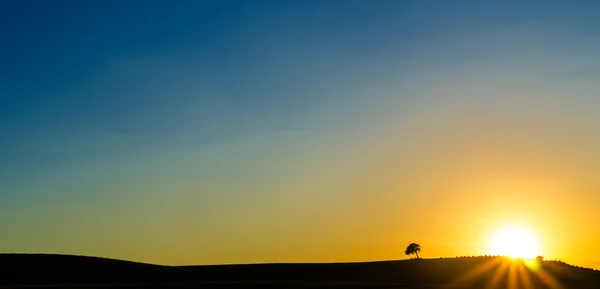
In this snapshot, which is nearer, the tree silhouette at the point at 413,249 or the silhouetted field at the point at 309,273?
the silhouetted field at the point at 309,273

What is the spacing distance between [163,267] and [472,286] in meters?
31.2

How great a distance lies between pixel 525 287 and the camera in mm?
52906

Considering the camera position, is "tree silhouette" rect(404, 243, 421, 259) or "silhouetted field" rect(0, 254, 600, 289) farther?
"tree silhouette" rect(404, 243, 421, 259)

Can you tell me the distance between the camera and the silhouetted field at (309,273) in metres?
56.7

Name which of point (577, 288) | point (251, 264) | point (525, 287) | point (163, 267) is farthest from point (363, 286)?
point (163, 267)

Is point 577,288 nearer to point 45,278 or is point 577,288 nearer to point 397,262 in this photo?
point 397,262

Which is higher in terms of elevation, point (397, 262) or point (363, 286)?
point (397, 262)

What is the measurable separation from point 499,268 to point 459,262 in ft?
16.6

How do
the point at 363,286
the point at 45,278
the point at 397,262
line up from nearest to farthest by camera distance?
the point at 363,286, the point at 45,278, the point at 397,262

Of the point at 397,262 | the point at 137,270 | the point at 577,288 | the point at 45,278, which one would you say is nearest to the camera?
the point at 577,288

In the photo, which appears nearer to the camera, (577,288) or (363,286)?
(363,286)

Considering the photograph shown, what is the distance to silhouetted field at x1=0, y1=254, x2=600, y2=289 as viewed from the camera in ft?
186

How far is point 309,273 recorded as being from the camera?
212 feet

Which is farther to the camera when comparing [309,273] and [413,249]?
[413,249]
